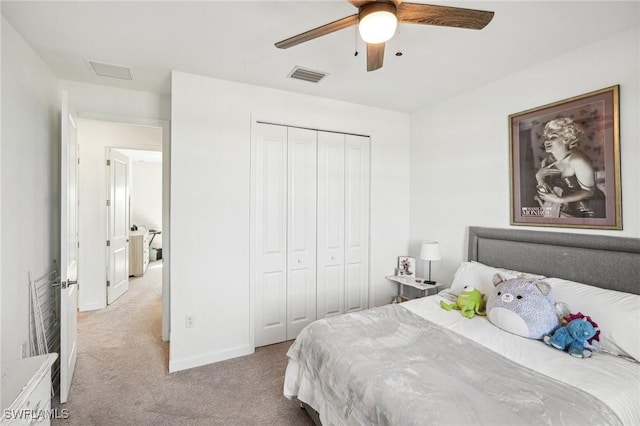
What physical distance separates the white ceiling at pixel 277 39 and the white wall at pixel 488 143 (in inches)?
5.5

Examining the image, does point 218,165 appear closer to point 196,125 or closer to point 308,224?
point 196,125

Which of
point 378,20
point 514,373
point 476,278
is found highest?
point 378,20

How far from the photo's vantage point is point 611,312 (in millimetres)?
1732

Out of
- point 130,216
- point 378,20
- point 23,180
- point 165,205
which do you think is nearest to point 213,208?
point 165,205

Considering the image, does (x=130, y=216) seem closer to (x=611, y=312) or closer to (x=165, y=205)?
(x=165, y=205)

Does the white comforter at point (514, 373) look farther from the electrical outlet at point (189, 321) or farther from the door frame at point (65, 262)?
A: the door frame at point (65, 262)

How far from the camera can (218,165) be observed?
9.07 feet

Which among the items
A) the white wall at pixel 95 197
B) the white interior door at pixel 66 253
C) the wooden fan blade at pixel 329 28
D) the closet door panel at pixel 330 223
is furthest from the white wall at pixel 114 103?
the wooden fan blade at pixel 329 28

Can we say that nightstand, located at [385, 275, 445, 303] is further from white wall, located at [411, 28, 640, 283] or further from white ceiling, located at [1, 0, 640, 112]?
white ceiling, located at [1, 0, 640, 112]

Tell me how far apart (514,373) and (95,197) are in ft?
16.3

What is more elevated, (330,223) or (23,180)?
(23,180)

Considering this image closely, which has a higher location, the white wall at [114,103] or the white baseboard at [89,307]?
the white wall at [114,103]

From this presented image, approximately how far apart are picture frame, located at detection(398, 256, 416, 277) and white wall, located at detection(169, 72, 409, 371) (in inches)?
71.4

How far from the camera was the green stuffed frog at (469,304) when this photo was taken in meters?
2.18
